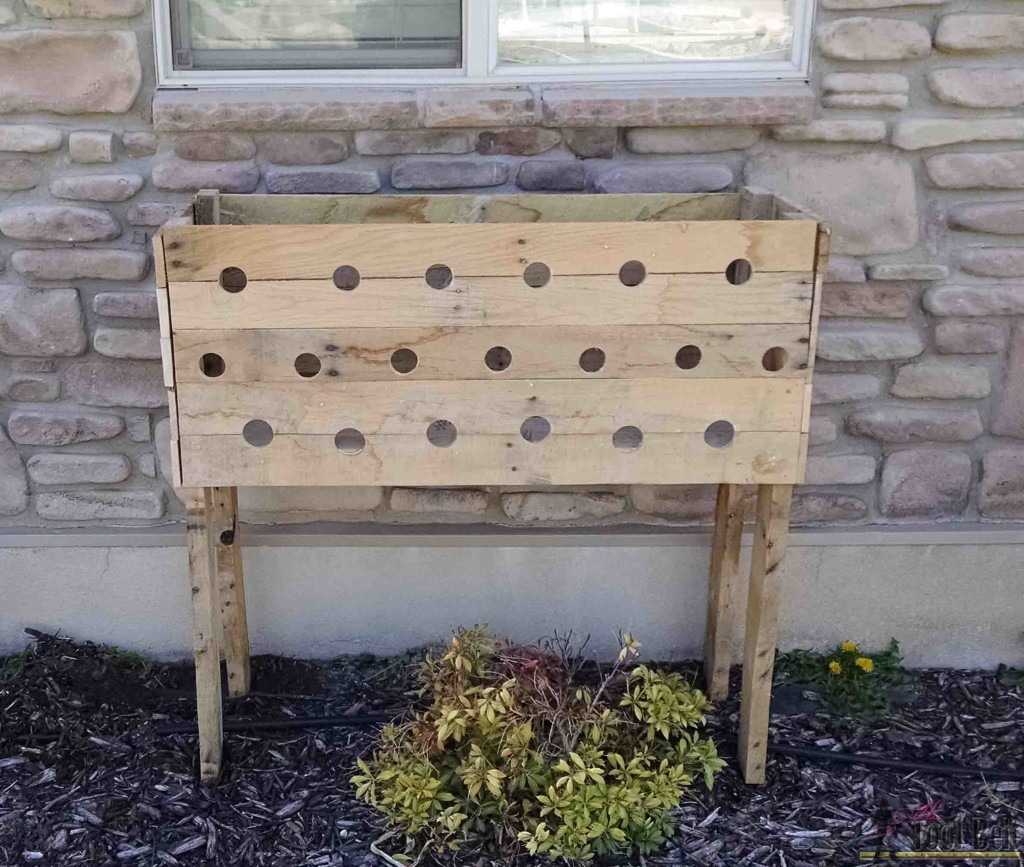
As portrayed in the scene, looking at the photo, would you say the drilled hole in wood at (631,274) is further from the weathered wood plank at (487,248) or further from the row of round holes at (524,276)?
the weathered wood plank at (487,248)

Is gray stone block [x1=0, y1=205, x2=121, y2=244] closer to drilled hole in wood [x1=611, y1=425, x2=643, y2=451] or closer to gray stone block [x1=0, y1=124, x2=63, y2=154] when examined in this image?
gray stone block [x1=0, y1=124, x2=63, y2=154]

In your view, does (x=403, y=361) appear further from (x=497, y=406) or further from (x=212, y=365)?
(x=212, y=365)

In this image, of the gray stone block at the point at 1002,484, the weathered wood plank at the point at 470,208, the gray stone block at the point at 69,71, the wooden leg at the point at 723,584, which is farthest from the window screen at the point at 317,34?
the gray stone block at the point at 1002,484

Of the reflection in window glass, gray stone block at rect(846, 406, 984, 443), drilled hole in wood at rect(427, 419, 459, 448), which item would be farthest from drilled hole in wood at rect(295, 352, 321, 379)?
gray stone block at rect(846, 406, 984, 443)

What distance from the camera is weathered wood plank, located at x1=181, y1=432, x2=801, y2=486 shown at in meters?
2.08

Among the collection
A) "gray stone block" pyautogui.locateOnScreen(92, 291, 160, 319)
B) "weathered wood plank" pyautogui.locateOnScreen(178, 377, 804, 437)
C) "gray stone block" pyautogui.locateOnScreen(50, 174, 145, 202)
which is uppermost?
"gray stone block" pyautogui.locateOnScreen(50, 174, 145, 202)

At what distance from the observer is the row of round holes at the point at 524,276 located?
2076 millimetres

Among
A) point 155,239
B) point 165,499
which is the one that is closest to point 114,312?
point 165,499

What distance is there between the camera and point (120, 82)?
2.43 meters

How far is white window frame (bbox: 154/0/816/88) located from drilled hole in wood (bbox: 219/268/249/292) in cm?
52

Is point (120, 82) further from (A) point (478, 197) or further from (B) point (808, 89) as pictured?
(B) point (808, 89)

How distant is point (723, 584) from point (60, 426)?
169 centimetres

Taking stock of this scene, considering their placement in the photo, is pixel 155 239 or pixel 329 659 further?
pixel 329 659

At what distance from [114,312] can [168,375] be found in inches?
25.1
